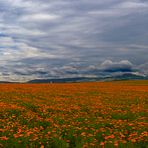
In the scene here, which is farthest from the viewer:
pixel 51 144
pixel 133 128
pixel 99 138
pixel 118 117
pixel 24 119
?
pixel 118 117

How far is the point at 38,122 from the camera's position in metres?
15.0

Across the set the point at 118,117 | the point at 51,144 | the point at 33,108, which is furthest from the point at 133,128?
the point at 33,108

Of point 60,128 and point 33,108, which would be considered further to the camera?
point 33,108

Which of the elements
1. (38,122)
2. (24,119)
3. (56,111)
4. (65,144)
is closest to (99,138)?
(65,144)

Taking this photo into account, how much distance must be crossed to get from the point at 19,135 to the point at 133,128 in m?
4.66

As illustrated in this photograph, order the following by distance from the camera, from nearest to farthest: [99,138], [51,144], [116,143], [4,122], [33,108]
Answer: [116,143], [51,144], [99,138], [4,122], [33,108]

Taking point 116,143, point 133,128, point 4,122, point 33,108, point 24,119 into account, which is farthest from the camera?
point 33,108

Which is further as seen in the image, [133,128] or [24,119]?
[24,119]

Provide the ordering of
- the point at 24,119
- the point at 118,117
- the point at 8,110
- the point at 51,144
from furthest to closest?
the point at 8,110 → the point at 118,117 → the point at 24,119 → the point at 51,144

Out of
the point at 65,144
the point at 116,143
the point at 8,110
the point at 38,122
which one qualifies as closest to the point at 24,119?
the point at 38,122

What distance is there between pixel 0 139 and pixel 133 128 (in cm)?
528

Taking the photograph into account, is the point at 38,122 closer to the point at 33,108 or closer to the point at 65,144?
the point at 65,144

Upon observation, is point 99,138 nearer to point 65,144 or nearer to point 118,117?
point 65,144

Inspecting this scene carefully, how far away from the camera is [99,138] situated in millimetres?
11086
